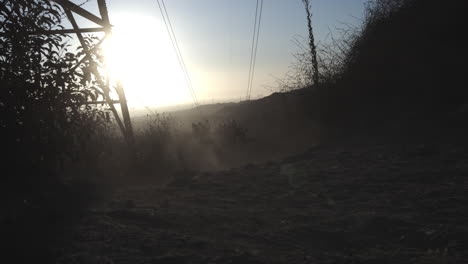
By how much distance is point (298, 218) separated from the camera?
3.85 m

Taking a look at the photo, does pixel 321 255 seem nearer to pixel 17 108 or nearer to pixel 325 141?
pixel 17 108

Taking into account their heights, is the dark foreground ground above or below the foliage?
below

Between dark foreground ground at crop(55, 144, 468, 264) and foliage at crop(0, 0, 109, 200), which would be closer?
dark foreground ground at crop(55, 144, 468, 264)

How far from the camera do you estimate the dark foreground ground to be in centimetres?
289

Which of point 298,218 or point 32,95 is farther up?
point 32,95

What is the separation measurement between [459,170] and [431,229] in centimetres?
210

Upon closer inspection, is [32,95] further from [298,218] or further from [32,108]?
[298,218]

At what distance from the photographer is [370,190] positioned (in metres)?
4.64

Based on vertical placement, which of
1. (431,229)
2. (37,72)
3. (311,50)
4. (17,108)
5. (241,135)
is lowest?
(431,229)

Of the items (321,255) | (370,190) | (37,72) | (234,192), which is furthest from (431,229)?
(37,72)

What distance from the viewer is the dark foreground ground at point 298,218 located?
289 centimetres

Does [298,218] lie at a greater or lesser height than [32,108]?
lesser

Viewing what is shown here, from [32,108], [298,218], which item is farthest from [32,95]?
[298,218]

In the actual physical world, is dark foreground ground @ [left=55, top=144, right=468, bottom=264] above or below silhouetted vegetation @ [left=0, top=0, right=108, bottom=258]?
below
